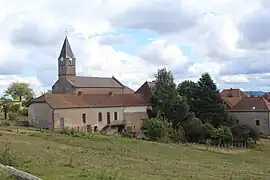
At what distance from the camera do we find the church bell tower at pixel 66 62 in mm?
107000

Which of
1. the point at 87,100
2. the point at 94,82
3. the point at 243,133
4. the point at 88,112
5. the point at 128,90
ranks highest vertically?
the point at 94,82

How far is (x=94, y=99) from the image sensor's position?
73.4 meters

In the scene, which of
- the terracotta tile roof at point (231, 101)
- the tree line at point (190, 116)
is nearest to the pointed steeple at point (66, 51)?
the tree line at point (190, 116)

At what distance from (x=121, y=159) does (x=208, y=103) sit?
4787 centimetres

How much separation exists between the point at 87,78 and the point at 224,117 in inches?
1442

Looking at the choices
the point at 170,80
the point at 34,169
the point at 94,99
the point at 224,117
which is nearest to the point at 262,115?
the point at 224,117

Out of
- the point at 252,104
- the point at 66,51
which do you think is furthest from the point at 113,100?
the point at 66,51

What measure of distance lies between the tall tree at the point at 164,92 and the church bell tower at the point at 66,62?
109 ft

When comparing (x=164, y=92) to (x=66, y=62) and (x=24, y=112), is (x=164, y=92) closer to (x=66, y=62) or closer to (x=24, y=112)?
(x=24, y=112)

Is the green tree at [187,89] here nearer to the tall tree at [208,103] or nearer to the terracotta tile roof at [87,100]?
the tall tree at [208,103]

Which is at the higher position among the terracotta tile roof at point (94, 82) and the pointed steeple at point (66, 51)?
the pointed steeple at point (66, 51)

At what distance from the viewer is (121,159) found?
3203cm

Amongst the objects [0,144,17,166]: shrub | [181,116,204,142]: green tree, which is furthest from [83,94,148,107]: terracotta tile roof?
[0,144,17,166]: shrub

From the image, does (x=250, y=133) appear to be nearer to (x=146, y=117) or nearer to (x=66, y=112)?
(x=146, y=117)
